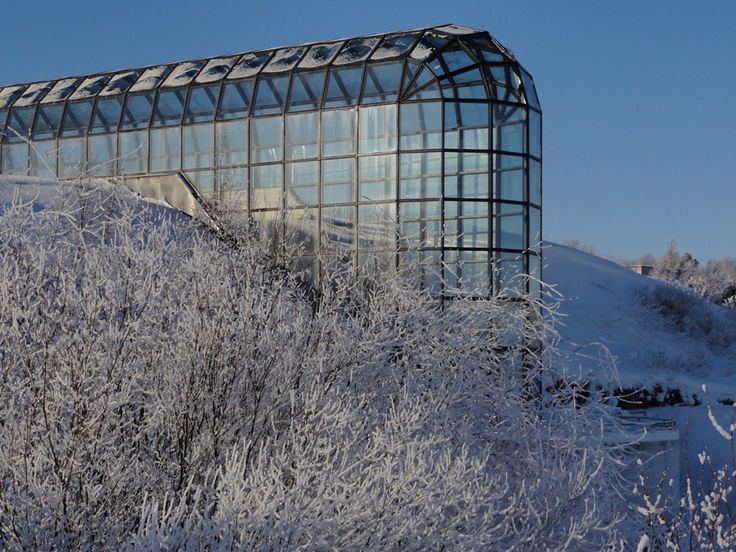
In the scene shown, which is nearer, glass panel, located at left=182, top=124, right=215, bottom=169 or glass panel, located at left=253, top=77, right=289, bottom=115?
glass panel, located at left=253, top=77, right=289, bottom=115

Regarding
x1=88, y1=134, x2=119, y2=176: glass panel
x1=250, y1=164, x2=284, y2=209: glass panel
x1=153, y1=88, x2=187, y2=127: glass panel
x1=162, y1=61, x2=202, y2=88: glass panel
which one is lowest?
x1=250, y1=164, x2=284, y2=209: glass panel

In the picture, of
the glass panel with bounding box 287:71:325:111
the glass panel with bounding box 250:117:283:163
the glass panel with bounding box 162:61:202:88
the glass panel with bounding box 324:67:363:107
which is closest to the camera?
the glass panel with bounding box 324:67:363:107

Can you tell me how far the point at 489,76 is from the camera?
994 inches

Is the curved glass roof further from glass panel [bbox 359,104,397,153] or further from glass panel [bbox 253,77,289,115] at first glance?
glass panel [bbox 359,104,397,153]

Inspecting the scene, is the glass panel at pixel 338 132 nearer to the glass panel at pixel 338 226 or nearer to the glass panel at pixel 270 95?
the glass panel at pixel 338 226

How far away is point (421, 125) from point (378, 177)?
1.73m

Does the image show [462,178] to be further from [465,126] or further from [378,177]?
[378,177]

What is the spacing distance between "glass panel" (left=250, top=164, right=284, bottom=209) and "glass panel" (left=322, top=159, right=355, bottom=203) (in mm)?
1496

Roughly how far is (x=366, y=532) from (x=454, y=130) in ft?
55.0

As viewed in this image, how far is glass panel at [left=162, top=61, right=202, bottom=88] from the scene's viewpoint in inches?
1184

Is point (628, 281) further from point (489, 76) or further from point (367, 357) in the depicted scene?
point (367, 357)

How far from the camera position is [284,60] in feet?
92.9

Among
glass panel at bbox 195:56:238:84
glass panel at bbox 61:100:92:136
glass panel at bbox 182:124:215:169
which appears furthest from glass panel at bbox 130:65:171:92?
glass panel at bbox 182:124:215:169

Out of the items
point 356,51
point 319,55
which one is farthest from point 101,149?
point 356,51
